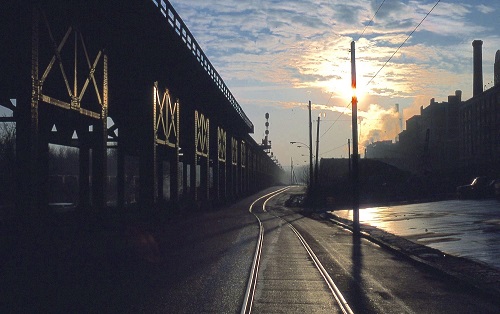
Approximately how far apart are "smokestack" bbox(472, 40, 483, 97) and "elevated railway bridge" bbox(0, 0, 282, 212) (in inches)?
2647

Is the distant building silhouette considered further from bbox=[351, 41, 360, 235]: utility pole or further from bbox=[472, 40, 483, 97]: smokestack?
bbox=[351, 41, 360, 235]: utility pole

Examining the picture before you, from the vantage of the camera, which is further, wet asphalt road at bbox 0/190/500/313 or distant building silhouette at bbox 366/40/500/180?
distant building silhouette at bbox 366/40/500/180

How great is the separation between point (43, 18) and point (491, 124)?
Result: 85201 millimetres

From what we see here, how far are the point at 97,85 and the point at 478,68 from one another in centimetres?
9200

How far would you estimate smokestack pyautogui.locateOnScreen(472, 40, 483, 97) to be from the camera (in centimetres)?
10162

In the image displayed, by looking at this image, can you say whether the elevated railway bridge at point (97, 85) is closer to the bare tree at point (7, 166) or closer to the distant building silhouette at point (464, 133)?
the bare tree at point (7, 166)

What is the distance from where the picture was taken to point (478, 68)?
10256 cm

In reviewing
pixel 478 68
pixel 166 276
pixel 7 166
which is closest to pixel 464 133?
pixel 478 68

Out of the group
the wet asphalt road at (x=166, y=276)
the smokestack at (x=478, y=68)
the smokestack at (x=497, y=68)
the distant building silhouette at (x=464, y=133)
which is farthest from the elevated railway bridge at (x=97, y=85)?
the smokestack at (x=497, y=68)

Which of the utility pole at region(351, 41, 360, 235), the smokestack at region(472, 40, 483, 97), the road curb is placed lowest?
the road curb

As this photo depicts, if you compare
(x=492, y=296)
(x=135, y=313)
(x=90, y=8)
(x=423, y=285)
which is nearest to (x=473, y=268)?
(x=423, y=285)

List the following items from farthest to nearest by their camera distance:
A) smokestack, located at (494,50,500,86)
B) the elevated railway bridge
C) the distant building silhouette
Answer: smokestack, located at (494,50,500,86) < the distant building silhouette < the elevated railway bridge

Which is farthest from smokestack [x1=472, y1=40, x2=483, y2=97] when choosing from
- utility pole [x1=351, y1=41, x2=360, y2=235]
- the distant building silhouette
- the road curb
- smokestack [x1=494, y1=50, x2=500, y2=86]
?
the road curb

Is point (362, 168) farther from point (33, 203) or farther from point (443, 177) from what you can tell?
point (33, 203)
